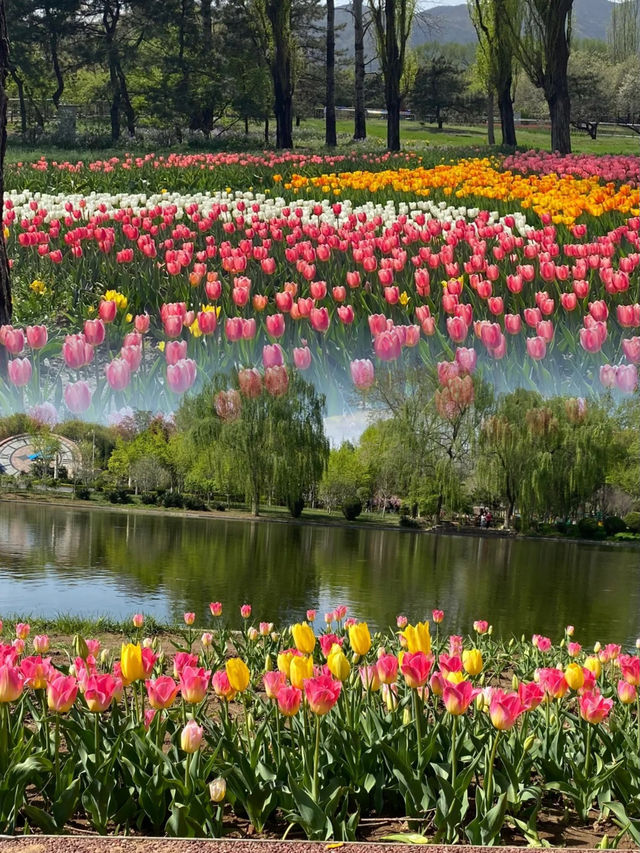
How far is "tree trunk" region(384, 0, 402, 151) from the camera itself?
976cm

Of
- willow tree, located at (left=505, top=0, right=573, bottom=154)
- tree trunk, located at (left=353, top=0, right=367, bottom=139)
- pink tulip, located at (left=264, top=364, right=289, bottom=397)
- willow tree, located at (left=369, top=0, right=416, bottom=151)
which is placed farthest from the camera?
tree trunk, located at (left=353, top=0, right=367, bottom=139)

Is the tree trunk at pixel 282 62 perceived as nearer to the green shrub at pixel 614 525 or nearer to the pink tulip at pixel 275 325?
the green shrub at pixel 614 525

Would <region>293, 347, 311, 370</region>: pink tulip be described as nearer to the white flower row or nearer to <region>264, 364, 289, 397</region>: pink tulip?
<region>264, 364, 289, 397</region>: pink tulip

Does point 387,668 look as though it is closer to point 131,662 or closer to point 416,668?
point 416,668

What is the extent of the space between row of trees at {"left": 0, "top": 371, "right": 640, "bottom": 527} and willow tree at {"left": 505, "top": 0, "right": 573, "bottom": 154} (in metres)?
4.15

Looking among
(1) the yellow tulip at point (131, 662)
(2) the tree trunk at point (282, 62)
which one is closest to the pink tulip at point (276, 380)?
(1) the yellow tulip at point (131, 662)

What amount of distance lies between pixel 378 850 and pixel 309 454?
1.63m

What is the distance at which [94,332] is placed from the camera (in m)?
3.33

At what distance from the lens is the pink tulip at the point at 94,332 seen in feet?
10.9

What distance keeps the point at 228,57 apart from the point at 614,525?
49.1ft

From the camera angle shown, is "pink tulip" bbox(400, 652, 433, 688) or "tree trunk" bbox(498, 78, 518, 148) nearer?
"pink tulip" bbox(400, 652, 433, 688)

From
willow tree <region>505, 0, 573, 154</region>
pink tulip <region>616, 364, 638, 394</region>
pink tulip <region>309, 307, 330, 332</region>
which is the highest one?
willow tree <region>505, 0, 573, 154</region>

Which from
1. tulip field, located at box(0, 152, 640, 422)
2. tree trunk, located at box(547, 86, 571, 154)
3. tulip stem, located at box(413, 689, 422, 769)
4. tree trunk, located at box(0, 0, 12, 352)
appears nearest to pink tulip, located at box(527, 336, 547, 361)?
tulip field, located at box(0, 152, 640, 422)

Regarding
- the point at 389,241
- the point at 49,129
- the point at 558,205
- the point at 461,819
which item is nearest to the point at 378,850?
the point at 461,819
